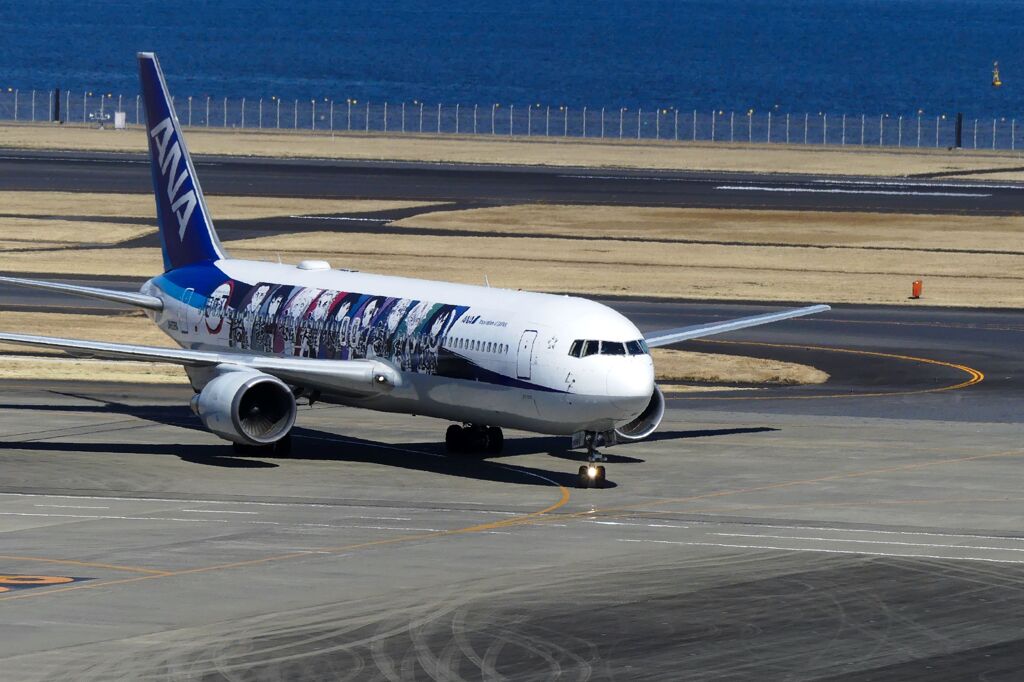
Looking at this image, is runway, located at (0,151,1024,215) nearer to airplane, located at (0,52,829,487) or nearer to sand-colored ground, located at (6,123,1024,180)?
sand-colored ground, located at (6,123,1024,180)

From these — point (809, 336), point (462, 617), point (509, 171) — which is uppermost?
point (509, 171)

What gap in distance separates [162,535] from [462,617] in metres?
10.9

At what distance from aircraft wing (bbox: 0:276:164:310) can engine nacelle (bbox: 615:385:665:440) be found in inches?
706

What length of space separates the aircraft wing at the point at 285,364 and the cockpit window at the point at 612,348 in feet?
24.0

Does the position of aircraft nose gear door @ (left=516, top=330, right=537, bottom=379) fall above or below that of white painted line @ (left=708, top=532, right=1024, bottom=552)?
above

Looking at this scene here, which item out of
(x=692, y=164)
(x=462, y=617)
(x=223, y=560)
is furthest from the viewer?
(x=692, y=164)

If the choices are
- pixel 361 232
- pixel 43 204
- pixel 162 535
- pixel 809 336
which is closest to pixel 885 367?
pixel 809 336

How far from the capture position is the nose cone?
48062 millimetres

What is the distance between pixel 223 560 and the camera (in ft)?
130

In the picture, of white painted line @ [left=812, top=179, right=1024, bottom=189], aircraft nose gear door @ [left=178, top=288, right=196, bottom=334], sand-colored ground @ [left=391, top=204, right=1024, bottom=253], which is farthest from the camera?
white painted line @ [left=812, top=179, right=1024, bottom=189]

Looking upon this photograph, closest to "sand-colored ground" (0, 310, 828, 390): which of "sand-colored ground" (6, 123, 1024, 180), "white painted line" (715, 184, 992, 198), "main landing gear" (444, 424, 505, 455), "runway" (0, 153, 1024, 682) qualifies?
"runway" (0, 153, 1024, 682)

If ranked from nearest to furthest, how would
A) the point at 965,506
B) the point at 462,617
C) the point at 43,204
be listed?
the point at 462,617 → the point at 965,506 → the point at 43,204

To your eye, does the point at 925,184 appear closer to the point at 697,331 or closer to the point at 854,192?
the point at 854,192

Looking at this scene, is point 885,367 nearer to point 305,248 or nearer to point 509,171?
point 305,248
